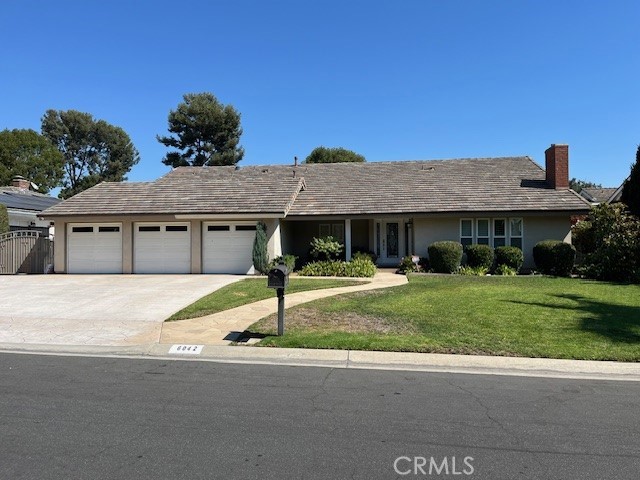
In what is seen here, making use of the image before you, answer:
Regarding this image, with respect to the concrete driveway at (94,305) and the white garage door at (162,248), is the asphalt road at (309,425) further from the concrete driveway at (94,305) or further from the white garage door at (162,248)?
the white garage door at (162,248)

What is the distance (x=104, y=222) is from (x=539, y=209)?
18659mm

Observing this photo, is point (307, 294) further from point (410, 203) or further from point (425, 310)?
point (410, 203)

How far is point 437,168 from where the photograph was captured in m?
25.8

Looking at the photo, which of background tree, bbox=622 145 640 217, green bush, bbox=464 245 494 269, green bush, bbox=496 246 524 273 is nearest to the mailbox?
→ green bush, bbox=464 245 494 269

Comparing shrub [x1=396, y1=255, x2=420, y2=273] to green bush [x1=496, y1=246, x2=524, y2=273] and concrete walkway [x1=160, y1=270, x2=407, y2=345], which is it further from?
concrete walkway [x1=160, y1=270, x2=407, y2=345]

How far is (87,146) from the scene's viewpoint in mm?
58656

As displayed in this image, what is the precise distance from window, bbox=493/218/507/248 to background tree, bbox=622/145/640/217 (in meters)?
4.72

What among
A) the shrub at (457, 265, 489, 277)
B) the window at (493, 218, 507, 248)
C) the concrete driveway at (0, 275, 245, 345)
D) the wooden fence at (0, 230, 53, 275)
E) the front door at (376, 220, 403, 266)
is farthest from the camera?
the front door at (376, 220, 403, 266)

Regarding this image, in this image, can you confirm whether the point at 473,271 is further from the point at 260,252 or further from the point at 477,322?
the point at 477,322

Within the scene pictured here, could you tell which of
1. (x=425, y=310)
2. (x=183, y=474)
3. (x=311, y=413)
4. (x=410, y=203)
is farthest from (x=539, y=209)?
(x=183, y=474)

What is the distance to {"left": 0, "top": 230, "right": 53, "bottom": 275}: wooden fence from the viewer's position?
66.7 feet

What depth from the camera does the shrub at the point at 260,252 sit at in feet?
61.8

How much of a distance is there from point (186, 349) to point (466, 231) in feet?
51.5

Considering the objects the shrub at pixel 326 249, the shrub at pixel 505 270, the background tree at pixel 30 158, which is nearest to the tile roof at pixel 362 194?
the shrub at pixel 326 249
